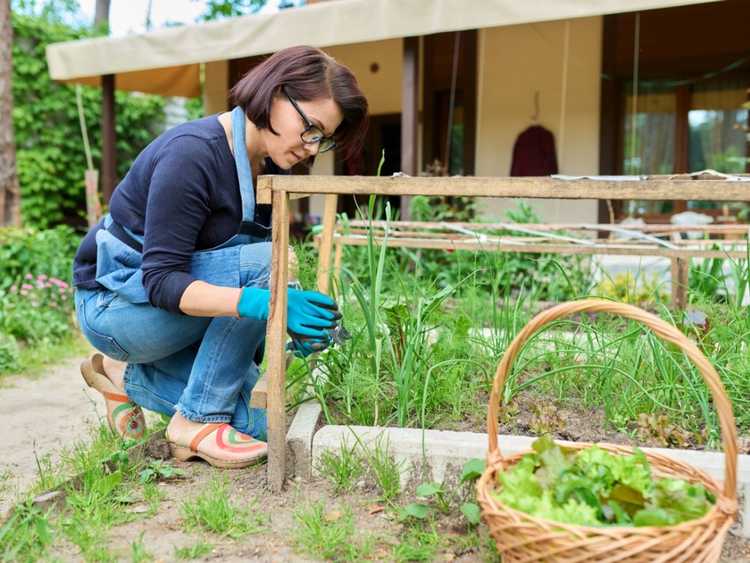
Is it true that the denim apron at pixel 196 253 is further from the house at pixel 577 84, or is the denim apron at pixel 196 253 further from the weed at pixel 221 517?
the house at pixel 577 84

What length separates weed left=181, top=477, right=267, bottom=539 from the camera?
5.32 feet

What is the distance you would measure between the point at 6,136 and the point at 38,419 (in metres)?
4.05

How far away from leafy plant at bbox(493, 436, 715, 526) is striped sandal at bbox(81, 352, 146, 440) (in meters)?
1.33

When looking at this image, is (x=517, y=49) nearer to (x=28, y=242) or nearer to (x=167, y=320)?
(x=28, y=242)

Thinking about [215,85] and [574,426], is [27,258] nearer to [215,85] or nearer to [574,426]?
[215,85]

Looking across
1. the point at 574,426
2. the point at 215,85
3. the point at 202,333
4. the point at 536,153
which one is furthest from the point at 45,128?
the point at 574,426

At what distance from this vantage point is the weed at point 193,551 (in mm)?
1506

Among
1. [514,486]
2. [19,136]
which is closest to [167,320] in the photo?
[514,486]

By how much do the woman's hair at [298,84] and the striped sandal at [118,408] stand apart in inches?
39.7

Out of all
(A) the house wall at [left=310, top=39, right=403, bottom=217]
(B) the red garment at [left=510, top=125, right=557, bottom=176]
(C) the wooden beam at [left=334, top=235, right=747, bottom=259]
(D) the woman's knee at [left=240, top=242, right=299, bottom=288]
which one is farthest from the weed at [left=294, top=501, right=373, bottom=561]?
(A) the house wall at [left=310, top=39, right=403, bottom=217]

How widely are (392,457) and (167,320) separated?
74cm

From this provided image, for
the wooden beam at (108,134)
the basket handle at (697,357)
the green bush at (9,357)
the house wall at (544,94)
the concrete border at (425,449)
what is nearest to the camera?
the basket handle at (697,357)

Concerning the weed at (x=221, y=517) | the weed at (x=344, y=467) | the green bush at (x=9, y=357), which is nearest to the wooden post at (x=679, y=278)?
the weed at (x=344, y=467)

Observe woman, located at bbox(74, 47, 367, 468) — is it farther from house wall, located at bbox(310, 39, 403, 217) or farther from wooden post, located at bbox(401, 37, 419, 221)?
house wall, located at bbox(310, 39, 403, 217)
